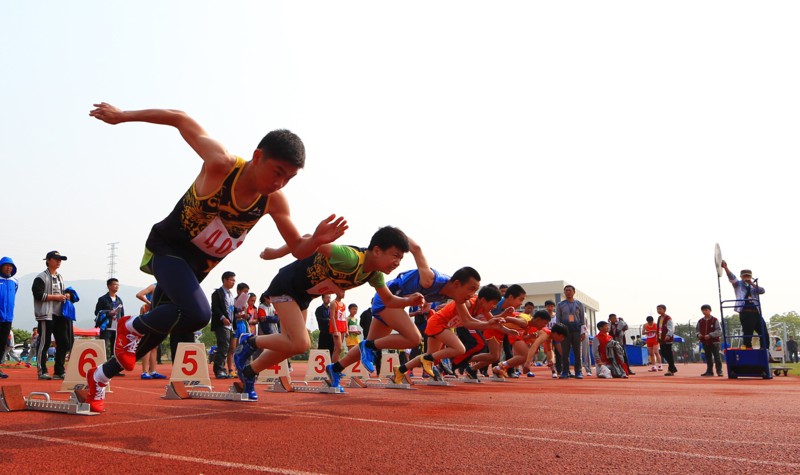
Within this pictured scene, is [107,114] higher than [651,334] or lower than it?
higher

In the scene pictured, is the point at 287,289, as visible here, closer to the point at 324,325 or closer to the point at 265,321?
the point at 265,321

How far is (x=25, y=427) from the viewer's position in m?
3.74

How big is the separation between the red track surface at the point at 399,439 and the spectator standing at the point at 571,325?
699 cm

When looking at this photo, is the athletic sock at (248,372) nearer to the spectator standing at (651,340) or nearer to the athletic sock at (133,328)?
the athletic sock at (133,328)

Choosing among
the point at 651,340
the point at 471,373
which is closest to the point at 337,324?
the point at 471,373

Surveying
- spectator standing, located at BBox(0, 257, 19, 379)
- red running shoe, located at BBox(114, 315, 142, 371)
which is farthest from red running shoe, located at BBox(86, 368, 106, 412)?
spectator standing, located at BBox(0, 257, 19, 379)

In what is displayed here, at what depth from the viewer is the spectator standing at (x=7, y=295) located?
905 cm

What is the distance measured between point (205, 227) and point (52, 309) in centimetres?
680

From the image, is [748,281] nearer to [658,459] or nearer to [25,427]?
[658,459]

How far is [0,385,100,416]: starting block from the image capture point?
4.36 m

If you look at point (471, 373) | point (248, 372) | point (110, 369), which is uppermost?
point (110, 369)

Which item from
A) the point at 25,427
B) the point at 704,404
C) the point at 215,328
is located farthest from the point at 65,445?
the point at 215,328

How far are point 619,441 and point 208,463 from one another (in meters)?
2.24

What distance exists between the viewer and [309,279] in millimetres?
5969
